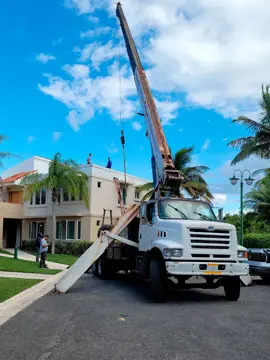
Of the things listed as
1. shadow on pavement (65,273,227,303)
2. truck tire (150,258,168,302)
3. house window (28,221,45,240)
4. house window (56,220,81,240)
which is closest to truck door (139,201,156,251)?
truck tire (150,258,168,302)

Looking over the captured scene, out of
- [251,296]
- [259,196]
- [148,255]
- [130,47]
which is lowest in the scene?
[251,296]

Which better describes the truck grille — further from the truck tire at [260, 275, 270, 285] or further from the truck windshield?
the truck tire at [260, 275, 270, 285]

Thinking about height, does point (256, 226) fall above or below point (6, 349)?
above

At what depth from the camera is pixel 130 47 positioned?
16406 mm

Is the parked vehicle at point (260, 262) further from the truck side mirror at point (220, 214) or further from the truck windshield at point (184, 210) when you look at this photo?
the truck windshield at point (184, 210)

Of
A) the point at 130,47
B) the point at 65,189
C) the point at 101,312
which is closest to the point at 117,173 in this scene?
the point at 65,189

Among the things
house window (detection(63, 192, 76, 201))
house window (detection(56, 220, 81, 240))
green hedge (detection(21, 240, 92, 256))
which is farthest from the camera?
house window (detection(63, 192, 76, 201))

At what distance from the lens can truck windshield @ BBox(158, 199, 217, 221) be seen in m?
11.6

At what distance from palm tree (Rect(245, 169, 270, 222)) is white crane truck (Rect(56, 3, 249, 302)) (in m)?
15.4

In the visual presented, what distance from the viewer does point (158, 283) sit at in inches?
402

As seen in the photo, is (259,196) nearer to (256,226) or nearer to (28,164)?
(256,226)

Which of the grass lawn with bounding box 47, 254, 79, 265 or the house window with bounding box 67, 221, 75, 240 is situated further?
the house window with bounding box 67, 221, 75, 240

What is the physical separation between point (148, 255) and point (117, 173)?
2270 centimetres

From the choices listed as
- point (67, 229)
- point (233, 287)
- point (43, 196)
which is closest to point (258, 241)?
point (233, 287)
